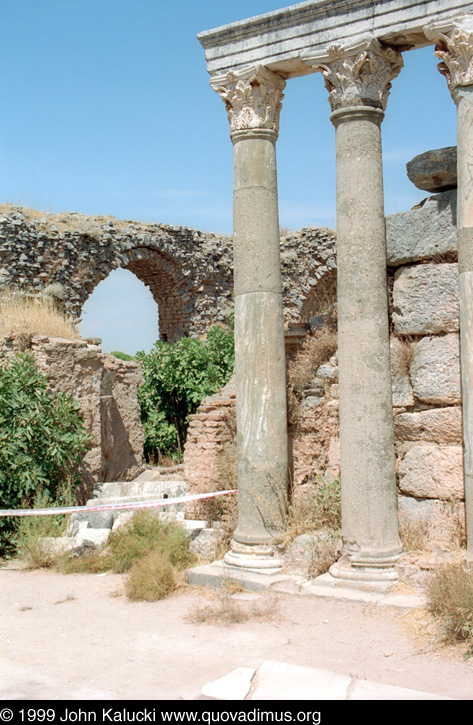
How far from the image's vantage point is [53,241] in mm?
17000

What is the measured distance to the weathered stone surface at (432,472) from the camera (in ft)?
22.8

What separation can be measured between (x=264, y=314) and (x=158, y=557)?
2.56 meters

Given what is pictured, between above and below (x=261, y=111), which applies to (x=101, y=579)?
below

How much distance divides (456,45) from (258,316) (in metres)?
2.93

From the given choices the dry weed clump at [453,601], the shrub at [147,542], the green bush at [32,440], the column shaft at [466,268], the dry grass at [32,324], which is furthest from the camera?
the dry grass at [32,324]

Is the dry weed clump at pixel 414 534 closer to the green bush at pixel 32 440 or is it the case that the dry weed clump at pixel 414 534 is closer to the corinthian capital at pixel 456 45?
the corinthian capital at pixel 456 45

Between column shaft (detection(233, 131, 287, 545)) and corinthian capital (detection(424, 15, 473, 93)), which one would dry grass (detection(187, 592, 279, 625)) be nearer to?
column shaft (detection(233, 131, 287, 545))

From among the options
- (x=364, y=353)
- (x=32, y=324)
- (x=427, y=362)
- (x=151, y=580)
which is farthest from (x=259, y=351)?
(x=32, y=324)

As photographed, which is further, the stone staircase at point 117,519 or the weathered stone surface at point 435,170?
the stone staircase at point 117,519

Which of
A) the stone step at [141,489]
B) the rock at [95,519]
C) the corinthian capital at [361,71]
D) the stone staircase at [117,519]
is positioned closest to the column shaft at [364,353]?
the corinthian capital at [361,71]

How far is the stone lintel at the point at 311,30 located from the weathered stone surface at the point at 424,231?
147cm

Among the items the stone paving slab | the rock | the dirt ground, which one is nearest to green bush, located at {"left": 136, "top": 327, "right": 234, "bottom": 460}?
the rock
